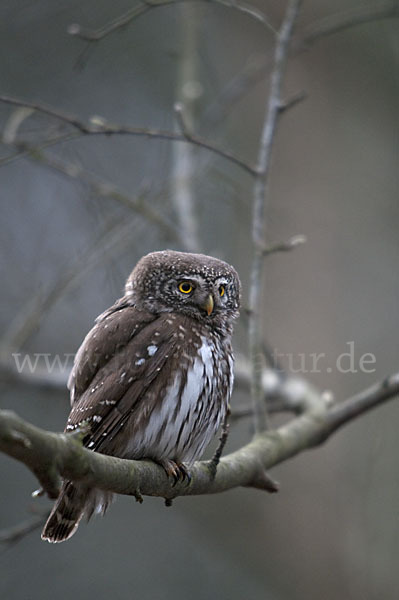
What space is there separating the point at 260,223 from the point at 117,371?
1280mm

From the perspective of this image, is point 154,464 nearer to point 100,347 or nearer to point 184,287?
point 100,347

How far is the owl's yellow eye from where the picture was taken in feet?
12.3

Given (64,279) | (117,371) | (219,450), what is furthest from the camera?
(64,279)

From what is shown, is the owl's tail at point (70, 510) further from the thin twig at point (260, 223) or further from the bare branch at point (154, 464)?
the thin twig at point (260, 223)

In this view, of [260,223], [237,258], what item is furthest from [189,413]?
[237,258]

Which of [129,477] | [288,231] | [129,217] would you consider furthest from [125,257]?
[129,477]

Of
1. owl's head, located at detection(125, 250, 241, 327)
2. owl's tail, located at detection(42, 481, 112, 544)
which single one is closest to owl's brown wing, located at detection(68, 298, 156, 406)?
owl's head, located at detection(125, 250, 241, 327)

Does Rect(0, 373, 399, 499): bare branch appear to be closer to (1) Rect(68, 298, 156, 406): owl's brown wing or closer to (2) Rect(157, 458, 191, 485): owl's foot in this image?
(2) Rect(157, 458, 191, 485): owl's foot

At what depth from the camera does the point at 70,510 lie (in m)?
3.41

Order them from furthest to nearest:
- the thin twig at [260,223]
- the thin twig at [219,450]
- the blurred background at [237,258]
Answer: the blurred background at [237,258] → the thin twig at [260,223] → the thin twig at [219,450]

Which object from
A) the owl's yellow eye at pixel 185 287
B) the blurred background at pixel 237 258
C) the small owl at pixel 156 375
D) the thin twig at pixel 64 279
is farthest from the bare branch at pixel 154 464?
the thin twig at pixel 64 279

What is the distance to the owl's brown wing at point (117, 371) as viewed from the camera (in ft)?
10.8

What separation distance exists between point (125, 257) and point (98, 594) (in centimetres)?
484

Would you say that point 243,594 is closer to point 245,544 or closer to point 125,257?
point 245,544
